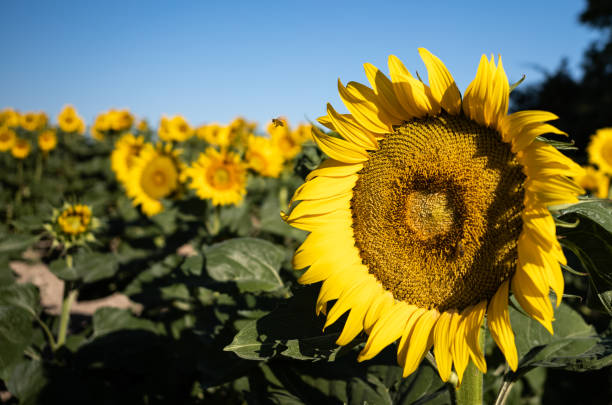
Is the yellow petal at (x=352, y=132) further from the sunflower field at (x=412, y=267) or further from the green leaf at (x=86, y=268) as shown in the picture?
the green leaf at (x=86, y=268)

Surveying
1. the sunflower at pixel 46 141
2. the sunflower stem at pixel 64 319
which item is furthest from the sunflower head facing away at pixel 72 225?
the sunflower at pixel 46 141

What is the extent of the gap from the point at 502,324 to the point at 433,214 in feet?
1.31

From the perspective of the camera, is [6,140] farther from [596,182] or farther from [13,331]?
[596,182]

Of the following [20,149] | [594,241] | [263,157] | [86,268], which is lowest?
[86,268]

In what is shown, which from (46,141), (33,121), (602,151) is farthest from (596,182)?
(33,121)

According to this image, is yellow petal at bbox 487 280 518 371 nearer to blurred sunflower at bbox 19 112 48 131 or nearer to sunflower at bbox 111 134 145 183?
sunflower at bbox 111 134 145 183

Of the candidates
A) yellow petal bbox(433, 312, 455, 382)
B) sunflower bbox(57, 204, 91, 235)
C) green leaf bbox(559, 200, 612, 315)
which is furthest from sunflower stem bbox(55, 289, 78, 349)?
green leaf bbox(559, 200, 612, 315)

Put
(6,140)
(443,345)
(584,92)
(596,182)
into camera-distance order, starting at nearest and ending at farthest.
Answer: (443,345) < (596,182) < (6,140) < (584,92)

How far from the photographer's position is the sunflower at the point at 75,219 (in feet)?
11.0

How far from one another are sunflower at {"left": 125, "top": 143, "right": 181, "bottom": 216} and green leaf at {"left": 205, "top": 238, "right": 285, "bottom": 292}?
2.85 metres

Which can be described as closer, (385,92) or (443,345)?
(443,345)

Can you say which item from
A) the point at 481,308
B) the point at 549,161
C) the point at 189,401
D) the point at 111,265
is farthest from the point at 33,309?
the point at 549,161

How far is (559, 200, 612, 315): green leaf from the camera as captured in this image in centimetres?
108

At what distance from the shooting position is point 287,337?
133 centimetres
